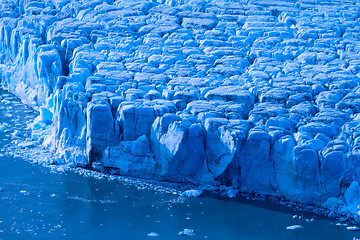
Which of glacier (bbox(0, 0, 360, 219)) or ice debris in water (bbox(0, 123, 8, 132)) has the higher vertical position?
glacier (bbox(0, 0, 360, 219))

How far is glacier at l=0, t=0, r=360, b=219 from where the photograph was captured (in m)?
7.73

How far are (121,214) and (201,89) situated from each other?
1.91 m

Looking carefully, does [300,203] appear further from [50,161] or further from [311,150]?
[50,161]

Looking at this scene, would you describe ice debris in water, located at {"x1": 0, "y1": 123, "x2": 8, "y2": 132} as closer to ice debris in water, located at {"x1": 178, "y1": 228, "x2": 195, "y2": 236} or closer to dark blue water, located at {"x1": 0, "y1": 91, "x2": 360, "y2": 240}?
dark blue water, located at {"x1": 0, "y1": 91, "x2": 360, "y2": 240}

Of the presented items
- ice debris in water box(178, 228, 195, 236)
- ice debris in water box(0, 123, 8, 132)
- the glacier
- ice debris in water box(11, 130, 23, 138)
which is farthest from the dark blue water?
ice debris in water box(0, 123, 8, 132)

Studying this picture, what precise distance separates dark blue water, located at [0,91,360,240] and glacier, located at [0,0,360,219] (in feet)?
0.92

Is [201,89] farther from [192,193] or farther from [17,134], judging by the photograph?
[17,134]

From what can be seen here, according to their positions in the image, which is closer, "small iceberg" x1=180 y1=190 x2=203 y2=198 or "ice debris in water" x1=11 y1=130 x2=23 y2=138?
"small iceberg" x1=180 y1=190 x2=203 y2=198

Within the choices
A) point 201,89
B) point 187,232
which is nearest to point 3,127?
point 201,89

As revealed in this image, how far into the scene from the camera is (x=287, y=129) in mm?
7922

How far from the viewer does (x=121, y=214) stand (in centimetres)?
755

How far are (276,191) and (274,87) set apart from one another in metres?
1.49

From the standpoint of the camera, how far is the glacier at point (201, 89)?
7.73 m

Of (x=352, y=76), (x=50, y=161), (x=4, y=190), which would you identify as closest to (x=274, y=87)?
(x=352, y=76)
